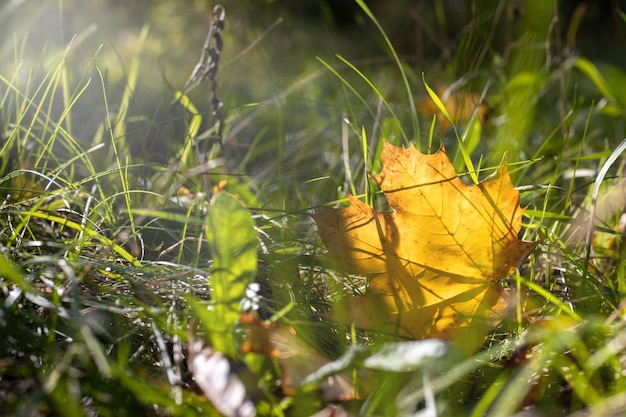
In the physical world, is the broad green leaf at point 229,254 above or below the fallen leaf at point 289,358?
above

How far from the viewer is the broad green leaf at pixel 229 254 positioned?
64 centimetres

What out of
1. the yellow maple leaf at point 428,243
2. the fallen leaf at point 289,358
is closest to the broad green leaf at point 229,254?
the fallen leaf at point 289,358

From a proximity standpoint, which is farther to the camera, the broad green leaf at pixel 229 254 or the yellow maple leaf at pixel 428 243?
A: the yellow maple leaf at pixel 428 243

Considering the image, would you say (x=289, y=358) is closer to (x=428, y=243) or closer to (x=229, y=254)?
(x=229, y=254)

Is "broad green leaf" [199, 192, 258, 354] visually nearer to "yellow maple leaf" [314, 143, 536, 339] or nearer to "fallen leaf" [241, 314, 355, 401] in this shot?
"fallen leaf" [241, 314, 355, 401]

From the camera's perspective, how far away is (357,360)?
0.55 m

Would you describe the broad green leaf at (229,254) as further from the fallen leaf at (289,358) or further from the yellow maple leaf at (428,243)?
the yellow maple leaf at (428,243)

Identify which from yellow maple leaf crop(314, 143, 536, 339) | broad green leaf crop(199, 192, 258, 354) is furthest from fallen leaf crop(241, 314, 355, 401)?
yellow maple leaf crop(314, 143, 536, 339)

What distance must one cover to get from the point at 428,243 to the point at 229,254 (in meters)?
0.27

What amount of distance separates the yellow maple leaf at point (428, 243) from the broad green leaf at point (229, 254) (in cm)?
13

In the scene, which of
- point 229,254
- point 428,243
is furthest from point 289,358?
point 428,243

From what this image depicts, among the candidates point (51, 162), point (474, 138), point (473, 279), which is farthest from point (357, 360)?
point (51, 162)

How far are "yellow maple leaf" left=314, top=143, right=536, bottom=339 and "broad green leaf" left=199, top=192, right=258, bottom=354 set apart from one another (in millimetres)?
135

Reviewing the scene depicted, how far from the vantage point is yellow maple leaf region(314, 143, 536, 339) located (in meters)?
0.76
